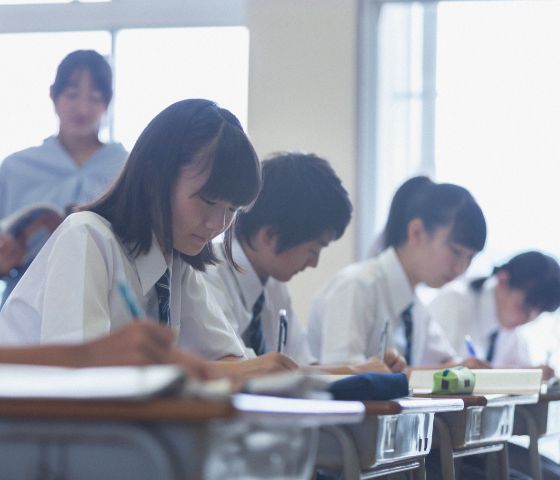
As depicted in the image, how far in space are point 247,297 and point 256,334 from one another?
10 cm

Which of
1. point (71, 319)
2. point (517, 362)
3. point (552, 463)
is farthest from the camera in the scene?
point (517, 362)

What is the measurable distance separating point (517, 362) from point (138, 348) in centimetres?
388

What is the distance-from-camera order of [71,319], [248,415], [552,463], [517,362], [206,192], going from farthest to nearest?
[517,362]
[552,463]
[206,192]
[71,319]
[248,415]

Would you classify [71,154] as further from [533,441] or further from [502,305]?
[502,305]

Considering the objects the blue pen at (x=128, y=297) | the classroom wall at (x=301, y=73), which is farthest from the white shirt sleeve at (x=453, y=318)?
the blue pen at (x=128, y=297)

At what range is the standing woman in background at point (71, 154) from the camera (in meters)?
3.54

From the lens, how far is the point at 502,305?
15.2ft

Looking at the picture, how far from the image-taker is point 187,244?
2109 millimetres

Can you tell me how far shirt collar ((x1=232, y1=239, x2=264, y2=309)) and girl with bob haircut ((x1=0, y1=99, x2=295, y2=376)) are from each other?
0.79 meters

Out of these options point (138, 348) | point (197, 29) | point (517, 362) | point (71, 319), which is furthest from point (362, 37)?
point (138, 348)

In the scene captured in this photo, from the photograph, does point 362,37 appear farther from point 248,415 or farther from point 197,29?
point 248,415

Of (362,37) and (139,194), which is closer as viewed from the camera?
(139,194)

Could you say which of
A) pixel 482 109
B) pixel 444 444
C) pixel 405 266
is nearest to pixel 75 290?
pixel 444 444

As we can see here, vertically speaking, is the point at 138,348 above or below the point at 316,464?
above
